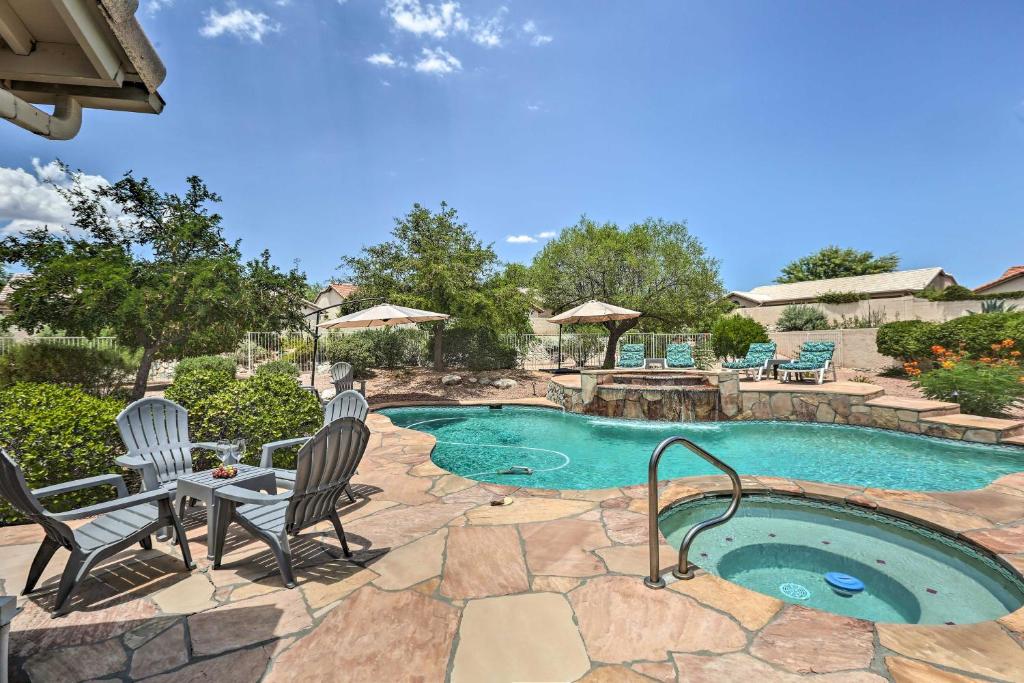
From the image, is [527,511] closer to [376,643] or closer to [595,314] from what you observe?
[376,643]

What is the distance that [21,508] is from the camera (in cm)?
231

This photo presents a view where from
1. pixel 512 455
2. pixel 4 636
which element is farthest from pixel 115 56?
pixel 512 455

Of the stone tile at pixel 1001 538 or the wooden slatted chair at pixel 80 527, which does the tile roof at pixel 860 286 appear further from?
the wooden slatted chair at pixel 80 527

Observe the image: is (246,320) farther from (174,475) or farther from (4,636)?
(4,636)

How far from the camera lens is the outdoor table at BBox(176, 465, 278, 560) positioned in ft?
9.86

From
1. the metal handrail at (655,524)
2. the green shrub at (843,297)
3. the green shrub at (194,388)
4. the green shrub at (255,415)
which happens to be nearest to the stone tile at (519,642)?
the metal handrail at (655,524)

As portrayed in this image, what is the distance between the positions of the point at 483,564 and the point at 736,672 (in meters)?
1.56

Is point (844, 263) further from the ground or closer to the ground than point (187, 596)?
further from the ground

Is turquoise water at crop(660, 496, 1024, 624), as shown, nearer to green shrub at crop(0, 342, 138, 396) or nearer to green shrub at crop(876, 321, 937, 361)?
green shrub at crop(0, 342, 138, 396)

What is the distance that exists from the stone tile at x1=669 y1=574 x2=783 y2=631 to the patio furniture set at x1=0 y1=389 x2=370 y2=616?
2.23m

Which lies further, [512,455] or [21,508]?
[512,455]

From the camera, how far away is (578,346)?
1884 cm

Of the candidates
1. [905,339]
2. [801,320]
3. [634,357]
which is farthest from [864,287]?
[634,357]

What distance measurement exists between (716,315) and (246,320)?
18328mm
